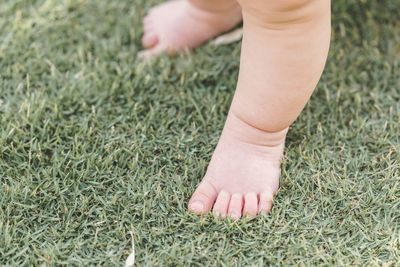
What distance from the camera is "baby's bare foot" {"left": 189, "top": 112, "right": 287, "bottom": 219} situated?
134cm

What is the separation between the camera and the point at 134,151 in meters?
1.46

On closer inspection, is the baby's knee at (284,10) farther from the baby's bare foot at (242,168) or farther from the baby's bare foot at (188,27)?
the baby's bare foot at (188,27)

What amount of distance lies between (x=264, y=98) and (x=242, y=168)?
0.23 m

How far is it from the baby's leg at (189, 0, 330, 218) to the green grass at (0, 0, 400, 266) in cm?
6

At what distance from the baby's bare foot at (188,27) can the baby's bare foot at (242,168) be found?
0.61 meters

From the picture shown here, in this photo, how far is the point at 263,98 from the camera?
1271 millimetres

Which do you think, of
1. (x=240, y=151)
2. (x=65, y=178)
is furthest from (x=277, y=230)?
(x=65, y=178)

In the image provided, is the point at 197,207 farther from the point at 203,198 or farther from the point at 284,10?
the point at 284,10

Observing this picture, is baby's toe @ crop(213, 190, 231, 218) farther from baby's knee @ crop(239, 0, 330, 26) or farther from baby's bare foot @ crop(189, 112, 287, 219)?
baby's knee @ crop(239, 0, 330, 26)

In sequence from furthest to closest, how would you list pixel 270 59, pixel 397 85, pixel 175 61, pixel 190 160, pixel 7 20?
pixel 7 20, pixel 175 61, pixel 397 85, pixel 190 160, pixel 270 59

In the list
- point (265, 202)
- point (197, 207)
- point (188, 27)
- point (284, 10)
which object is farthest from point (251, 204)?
point (188, 27)

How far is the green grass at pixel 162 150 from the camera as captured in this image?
1225 millimetres

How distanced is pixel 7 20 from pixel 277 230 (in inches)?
56.4

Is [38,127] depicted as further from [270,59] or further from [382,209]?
[382,209]
